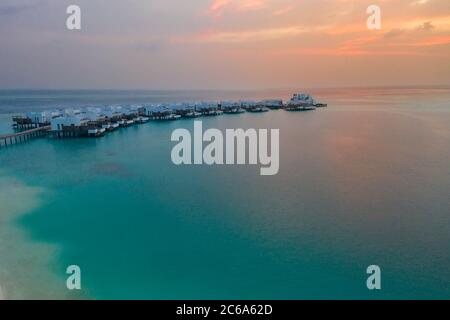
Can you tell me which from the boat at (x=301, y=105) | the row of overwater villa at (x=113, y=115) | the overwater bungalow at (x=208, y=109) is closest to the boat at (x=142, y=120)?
the row of overwater villa at (x=113, y=115)

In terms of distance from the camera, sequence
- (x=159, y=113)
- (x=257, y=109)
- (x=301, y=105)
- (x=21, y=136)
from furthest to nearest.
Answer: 1. (x=301, y=105)
2. (x=257, y=109)
3. (x=159, y=113)
4. (x=21, y=136)

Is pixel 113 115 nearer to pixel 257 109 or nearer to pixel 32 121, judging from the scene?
pixel 32 121

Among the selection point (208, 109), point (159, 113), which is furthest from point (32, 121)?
point (208, 109)

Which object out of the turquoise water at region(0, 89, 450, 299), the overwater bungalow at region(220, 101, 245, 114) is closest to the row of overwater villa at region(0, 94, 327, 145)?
the overwater bungalow at region(220, 101, 245, 114)

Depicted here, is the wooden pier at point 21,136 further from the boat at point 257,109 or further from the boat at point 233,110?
the boat at point 257,109

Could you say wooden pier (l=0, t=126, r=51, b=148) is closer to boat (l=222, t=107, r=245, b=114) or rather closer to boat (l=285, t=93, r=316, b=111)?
boat (l=222, t=107, r=245, b=114)

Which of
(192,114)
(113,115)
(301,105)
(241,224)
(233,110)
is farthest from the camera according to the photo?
(301,105)
